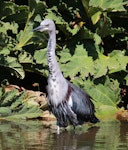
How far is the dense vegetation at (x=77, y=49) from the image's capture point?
843cm

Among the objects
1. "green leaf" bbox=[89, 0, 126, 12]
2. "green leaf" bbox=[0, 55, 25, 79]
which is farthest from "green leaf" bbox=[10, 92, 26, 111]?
"green leaf" bbox=[89, 0, 126, 12]

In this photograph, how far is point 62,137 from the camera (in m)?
6.64

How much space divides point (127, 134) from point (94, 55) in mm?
2362

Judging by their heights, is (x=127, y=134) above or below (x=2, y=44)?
below

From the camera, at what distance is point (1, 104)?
757 cm

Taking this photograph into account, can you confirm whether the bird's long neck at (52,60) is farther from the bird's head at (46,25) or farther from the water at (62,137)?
the water at (62,137)

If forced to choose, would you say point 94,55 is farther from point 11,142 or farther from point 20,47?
point 11,142

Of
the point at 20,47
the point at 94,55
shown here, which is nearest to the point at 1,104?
the point at 20,47

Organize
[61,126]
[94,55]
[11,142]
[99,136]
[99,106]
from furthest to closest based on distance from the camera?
[94,55] → [99,106] → [61,126] → [99,136] → [11,142]

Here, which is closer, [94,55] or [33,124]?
[33,124]

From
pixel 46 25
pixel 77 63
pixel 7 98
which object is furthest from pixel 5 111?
pixel 77 63

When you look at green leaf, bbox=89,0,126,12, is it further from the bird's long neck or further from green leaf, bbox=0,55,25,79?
the bird's long neck

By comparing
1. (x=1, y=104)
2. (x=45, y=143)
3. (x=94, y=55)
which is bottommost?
(x=45, y=143)

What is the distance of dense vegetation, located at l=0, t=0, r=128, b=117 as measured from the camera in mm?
8430
